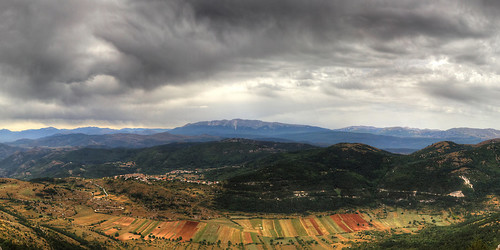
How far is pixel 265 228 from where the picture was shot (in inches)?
6245

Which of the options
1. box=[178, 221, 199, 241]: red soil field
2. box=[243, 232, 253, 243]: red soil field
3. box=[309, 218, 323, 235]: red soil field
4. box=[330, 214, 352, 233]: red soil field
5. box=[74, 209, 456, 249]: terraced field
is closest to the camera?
box=[74, 209, 456, 249]: terraced field

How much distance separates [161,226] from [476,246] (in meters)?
150

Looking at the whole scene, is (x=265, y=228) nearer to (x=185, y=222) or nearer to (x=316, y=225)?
(x=316, y=225)

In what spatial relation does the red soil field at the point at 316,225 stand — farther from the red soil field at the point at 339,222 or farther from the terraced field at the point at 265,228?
the red soil field at the point at 339,222

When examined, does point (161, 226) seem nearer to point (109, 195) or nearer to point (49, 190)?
point (109, 195)

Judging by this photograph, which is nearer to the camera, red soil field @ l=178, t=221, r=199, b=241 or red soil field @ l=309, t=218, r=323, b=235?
red soil field @ l=178, t=221, r=199, b=241

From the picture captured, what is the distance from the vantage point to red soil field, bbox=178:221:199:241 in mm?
A: 140188

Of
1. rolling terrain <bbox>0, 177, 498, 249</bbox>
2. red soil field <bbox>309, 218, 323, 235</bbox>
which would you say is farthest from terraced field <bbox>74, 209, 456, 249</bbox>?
rolling terrain <bbox>0, 177, 498, 249</bbox>

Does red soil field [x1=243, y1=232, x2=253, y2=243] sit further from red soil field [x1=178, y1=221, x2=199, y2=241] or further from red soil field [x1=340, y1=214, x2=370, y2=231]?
red soil field [x1=340, y1=214, x2=370, y2=231]

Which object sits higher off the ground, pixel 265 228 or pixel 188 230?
pixel 188 230

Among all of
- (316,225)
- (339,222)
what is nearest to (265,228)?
(316,225)

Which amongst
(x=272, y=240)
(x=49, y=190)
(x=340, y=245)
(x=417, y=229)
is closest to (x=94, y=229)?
(x=49, y=190)

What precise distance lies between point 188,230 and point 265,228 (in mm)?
48492

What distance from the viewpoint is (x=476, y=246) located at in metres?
86.0
